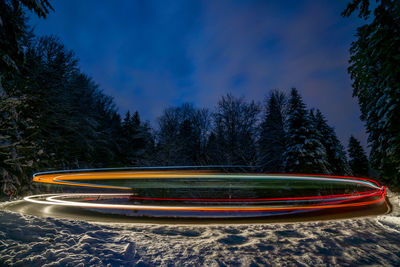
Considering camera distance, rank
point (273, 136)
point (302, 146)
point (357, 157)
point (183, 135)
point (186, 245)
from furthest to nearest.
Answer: point (357, 157) < point (183, 135) < point (273, 136) < point (302, 146) < point (186, 245)

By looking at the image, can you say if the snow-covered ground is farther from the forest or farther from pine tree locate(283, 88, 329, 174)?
pine tree locate(283, 88, 329, 174)

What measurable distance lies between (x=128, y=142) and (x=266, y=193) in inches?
1217

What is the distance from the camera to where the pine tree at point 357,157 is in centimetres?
4194

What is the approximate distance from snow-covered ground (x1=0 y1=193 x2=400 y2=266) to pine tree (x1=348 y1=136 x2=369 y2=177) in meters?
46.0

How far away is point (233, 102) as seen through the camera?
2611 centimetres

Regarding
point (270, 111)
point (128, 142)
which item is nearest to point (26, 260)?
point (270, 111)

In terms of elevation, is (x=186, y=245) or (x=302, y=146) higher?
(x=302, y=146)

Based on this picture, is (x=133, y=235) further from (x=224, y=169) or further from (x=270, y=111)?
(x=270, y=111)

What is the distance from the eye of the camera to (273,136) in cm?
2536

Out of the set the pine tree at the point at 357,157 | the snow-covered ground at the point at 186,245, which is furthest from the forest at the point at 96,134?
the pine tree at the point at 357,157

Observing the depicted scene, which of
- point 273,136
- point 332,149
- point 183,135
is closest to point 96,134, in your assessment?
point 183,135

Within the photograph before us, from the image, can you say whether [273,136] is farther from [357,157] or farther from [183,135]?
[357,157]

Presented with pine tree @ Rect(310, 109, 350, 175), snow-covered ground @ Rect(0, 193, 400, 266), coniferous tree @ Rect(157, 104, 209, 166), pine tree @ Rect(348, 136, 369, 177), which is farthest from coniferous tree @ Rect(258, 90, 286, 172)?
pine tree @ Rect(348, 136, 369, 177)

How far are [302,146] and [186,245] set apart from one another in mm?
18696
